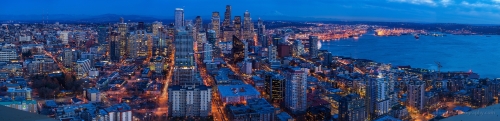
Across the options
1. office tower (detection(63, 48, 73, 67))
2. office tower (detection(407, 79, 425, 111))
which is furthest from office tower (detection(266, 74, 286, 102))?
office tower (detection(63, 48, 73, 67))

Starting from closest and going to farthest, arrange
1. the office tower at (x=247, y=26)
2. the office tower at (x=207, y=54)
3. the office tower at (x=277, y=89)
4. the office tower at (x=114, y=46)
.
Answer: the office tower at (x=277, y=89), the office tower at (x=207, y=54), the office tower at (x=114, y=46), the office tower at (x=247, y=26)

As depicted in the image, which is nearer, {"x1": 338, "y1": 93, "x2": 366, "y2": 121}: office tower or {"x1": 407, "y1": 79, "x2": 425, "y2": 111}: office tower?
{"x1": 338, "y1": 93, "x2": 366, "y2": 121}: office tower

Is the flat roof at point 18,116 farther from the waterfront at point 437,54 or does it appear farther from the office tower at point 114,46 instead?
the office tower at point 114,46

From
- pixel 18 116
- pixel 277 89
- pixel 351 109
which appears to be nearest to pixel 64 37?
pixel 277 89

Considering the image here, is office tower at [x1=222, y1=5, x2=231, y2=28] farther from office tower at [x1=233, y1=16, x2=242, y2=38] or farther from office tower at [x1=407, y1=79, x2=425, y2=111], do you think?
office tower at [x1=407, y1=79, x2=425, y2=111]

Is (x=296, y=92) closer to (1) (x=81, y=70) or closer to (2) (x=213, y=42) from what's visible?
(1) (x=81, y=70)

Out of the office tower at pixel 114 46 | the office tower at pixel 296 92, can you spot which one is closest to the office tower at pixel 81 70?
the office tower at pixel 114 46

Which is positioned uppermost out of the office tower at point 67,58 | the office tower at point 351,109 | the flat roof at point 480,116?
the flat roof at point 480,116
